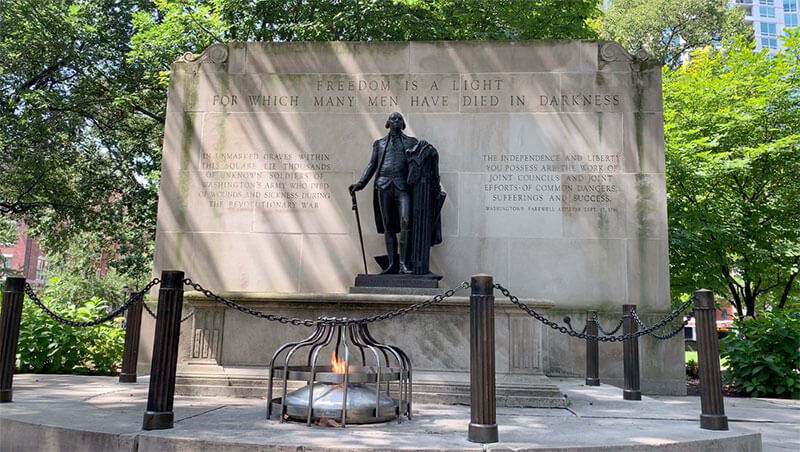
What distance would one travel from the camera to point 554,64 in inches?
460

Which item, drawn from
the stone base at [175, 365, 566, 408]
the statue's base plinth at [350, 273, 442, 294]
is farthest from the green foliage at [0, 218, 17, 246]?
the statue's base plinth at [350, 273, 442, 294]

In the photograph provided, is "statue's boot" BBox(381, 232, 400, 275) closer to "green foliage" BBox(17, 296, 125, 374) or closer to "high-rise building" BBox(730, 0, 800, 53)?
"green foliage" BBox(17, 296, 125, 374)

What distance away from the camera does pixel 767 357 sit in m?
10.9

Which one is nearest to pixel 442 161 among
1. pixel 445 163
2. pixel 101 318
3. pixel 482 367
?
pixel 445 163

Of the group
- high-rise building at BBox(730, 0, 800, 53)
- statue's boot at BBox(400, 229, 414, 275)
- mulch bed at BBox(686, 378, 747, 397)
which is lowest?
mulch bed at BBox(686, 378, 747, 397)

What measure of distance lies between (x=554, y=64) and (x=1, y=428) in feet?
33.5

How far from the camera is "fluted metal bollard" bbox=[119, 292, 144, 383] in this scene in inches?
374

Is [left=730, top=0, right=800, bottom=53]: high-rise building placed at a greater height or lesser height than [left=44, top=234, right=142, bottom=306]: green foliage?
greater

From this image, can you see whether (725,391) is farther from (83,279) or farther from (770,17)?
(770,17)

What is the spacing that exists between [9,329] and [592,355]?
8.06 meters

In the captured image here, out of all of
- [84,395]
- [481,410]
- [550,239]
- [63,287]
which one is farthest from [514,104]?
[63,287]

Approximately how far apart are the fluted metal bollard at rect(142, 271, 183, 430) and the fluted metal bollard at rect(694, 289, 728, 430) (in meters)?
5.00

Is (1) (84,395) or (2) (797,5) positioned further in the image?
(2) (797,5)

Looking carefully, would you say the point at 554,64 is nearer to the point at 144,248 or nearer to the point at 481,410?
the point at 481,410
